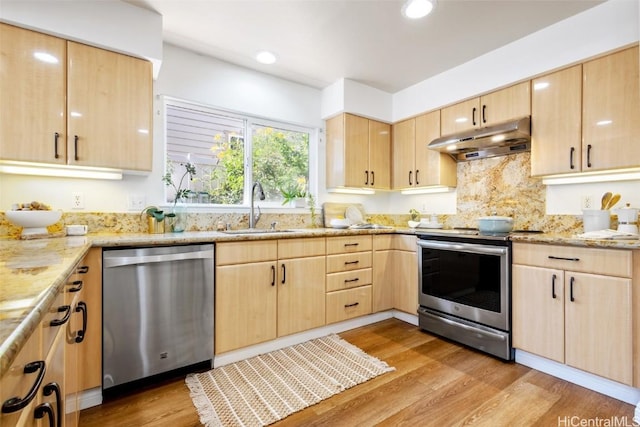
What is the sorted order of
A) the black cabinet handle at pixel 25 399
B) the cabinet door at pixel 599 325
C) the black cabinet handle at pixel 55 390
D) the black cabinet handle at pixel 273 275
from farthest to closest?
the black cabinet handle at pixel 273 275, the cabinet door at pixel 599 325, the black cabinet handle at pixel 55 390, the black cabinet handle at pixel 25 399

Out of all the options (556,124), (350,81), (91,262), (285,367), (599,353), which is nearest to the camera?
(91,262)

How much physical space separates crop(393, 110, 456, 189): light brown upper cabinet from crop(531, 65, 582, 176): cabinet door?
849 millimetres

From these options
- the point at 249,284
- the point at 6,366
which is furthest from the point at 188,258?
the point at 6,366

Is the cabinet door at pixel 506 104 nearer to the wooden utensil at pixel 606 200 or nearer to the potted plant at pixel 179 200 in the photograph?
the wooden utensil at pixel 606 200

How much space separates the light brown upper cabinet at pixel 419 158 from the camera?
319cm

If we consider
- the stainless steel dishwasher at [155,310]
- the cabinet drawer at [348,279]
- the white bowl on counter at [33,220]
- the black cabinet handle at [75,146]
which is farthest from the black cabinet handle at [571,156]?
the white bowl on counter at [33,220]

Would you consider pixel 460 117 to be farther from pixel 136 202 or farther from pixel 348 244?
pixel 136 202

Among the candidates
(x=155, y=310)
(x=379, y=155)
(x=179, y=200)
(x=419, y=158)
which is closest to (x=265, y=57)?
(x=179, y=200)

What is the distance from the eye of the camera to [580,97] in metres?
2.20

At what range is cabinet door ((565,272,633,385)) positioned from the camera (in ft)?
5.61

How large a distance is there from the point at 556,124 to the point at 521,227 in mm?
911

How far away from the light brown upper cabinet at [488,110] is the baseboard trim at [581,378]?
189 centimetres

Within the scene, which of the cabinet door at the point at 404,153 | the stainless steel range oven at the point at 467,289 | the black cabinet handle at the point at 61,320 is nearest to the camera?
the black cabinet handle at the point at 61,320

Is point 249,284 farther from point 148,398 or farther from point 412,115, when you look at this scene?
point 412,115
